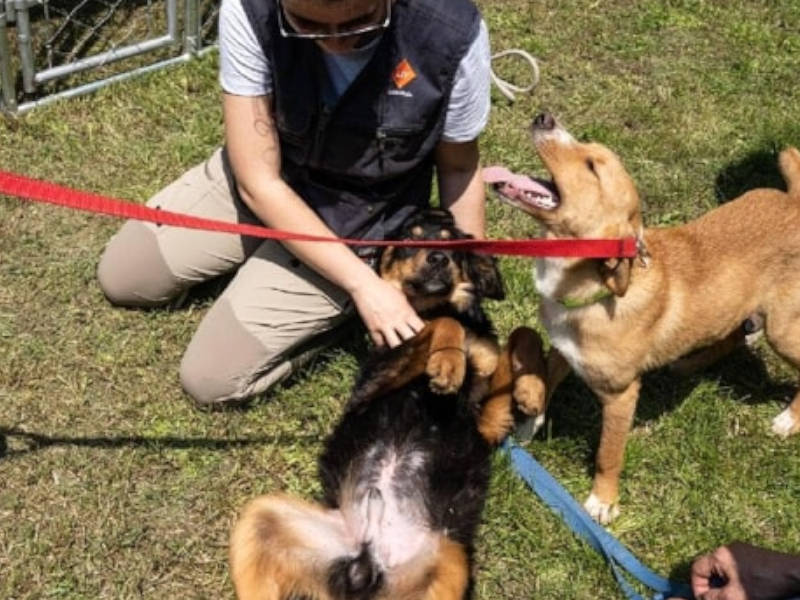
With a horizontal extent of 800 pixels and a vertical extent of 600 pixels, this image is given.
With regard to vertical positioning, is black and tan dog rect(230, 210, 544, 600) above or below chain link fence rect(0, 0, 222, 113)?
above

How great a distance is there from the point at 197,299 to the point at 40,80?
76.5 inches

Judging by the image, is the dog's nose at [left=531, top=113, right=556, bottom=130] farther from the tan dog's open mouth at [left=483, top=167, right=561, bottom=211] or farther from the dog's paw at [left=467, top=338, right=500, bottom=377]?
the dog's paw at [left=467, top=338, right=500, bottom=377]

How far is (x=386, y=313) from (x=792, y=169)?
1838 millimetres

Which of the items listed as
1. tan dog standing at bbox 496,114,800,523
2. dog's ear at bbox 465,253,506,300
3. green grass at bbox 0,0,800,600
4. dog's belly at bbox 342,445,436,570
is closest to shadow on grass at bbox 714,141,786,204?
green grass at bbox 0,0,800,600

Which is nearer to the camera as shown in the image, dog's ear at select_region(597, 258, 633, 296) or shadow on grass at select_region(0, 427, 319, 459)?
dog's ear at select_region(597, 258, 633, 296)

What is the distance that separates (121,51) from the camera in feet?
20.7

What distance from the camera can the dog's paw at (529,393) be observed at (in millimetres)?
4020

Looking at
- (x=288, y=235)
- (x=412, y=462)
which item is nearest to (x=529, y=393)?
(x=412, y=462)

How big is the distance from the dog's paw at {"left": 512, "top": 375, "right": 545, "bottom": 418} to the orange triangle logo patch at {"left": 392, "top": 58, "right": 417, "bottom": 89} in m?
1.20

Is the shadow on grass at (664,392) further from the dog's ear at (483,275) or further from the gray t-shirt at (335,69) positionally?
the gray t-shirt at (335,69)

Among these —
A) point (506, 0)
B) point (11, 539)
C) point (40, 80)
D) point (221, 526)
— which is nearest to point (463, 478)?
point (221, 526)

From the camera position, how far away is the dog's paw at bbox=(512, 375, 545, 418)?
402cm

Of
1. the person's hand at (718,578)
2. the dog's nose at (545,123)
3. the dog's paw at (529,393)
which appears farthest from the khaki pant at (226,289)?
the person's hand at (718,578)

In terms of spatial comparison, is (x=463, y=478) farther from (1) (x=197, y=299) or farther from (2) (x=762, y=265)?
(1) (x=197, y=299)
